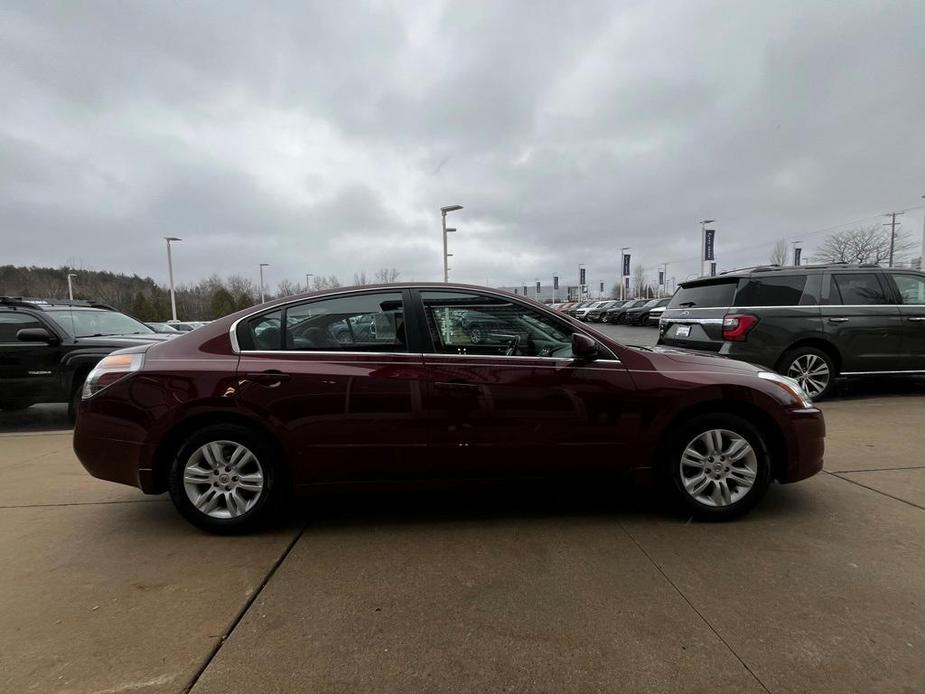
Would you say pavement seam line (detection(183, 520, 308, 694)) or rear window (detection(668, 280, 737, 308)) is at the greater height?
rear window (detection(668, 280, 737, 308))

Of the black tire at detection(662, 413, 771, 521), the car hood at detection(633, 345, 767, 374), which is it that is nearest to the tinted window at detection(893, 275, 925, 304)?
the car hood at detection(633, 345, 767, 374)

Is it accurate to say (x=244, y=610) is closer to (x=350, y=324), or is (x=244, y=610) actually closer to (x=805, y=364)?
(x=350, y=324)

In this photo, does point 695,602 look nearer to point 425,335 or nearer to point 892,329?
point 425,335

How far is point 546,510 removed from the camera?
357 centimetres

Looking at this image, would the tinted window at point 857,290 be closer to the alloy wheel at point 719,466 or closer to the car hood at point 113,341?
the alloy wheel at point 719,466

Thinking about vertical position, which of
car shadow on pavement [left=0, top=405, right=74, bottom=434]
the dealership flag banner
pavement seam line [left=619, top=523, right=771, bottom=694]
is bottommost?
pavement seam line [left=619, top=523, right=771, bottom=694]

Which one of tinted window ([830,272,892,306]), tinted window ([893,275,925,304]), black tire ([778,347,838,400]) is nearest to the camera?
black tire ([778,347,838,400])

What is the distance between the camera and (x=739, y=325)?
6414 millimetres

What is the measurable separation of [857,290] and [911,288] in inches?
33.3

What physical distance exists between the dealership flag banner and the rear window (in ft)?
123

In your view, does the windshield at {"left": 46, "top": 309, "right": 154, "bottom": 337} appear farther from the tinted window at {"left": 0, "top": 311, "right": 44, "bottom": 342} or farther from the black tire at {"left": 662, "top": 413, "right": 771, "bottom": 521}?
the black tire at {"left": 662, "top": 413, "right": 771, "bottom": 521}

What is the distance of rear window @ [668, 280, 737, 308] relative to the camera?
6.68 meters

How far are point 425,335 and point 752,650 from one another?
230 cm

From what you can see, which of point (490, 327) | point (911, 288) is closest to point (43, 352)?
point (490, 327)
